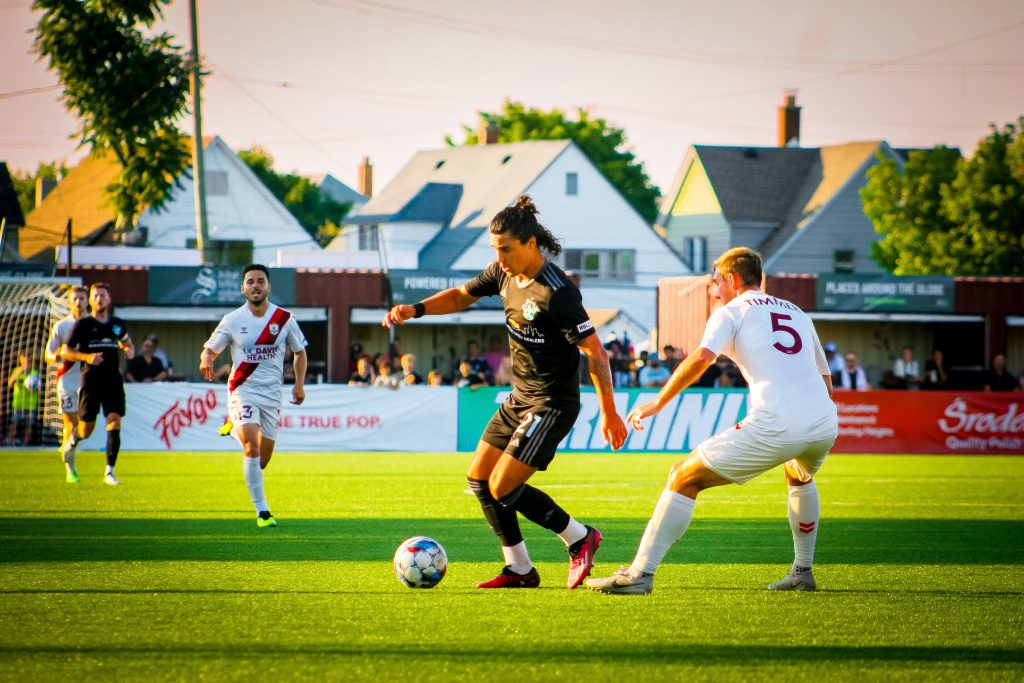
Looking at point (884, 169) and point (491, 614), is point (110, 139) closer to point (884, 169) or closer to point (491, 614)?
point (884, 169)

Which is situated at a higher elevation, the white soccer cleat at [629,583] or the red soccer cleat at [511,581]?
the white soccer cleat at [629,583]

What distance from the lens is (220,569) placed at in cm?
843

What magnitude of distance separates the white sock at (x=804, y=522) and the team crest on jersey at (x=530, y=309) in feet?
6.63

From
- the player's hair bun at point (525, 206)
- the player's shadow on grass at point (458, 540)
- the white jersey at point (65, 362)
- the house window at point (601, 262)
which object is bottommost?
the player's shadow on grass at point (458, 540)

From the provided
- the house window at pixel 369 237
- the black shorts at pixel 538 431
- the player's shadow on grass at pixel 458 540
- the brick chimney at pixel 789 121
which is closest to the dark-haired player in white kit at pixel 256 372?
the player's shadow on grass at pixel 458 540

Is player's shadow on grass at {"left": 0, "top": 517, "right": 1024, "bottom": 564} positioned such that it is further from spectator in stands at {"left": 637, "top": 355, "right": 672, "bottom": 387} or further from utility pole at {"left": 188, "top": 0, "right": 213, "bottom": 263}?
utility pole at {"left": 188, "top": 0, "right": 213, "bottom": 263}

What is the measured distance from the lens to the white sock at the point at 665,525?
280 inches

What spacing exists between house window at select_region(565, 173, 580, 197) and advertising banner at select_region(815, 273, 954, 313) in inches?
698

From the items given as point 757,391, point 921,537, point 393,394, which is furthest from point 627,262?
point 757,391

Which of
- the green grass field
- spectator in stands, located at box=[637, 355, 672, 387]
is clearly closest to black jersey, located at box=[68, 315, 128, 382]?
the green grass field

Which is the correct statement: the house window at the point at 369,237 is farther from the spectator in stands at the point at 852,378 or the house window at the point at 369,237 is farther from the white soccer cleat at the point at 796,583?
the white soccer cleat at the point at 796,583

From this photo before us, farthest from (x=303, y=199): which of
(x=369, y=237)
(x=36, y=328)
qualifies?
(x=36, y=328)

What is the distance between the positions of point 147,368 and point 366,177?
64.3m

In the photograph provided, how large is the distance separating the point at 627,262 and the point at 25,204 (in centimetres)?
4456
